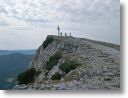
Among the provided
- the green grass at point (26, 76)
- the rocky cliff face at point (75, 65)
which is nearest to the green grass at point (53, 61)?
the rocky cliff face at point (75, 65)

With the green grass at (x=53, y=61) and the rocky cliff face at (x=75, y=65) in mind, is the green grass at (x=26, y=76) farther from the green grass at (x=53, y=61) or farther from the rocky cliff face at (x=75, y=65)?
the green grass at (x=53, y=61)

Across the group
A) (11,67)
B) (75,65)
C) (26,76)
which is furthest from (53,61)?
(11,67)

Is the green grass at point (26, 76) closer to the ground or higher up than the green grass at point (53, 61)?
closer to the ground

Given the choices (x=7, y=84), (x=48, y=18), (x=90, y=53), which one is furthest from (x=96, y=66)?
(x=7, y=84)

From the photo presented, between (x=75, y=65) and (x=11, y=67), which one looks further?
(x=75, y=65)

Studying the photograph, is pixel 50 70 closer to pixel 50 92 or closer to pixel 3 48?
pixel 50 92

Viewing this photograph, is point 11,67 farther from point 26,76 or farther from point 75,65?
point 75,65

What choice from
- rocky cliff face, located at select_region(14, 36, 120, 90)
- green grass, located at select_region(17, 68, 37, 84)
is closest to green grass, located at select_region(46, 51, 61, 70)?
rocky cliff face, located at select_region(14, 36, 120, 90)

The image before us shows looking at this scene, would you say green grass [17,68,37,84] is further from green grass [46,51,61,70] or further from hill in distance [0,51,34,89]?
green grass [46,51,61,70]

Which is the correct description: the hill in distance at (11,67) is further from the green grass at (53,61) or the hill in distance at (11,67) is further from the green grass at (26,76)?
the green grass at (53,61)
